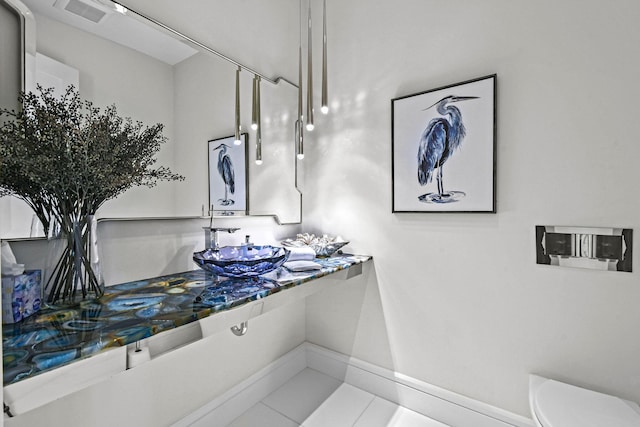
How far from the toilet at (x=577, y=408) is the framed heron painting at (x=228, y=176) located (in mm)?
1544

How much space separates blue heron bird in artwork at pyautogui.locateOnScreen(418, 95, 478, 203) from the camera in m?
1.60

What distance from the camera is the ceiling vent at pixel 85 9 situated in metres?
1.12

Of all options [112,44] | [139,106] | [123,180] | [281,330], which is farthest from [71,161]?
[281,330]

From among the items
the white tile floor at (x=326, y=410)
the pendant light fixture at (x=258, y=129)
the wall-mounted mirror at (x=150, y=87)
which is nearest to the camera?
the wall-mounted mirror at (x=150, y=87)

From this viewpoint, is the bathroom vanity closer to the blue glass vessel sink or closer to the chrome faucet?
the blue glass vessel sink

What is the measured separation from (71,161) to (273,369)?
5.15 ft

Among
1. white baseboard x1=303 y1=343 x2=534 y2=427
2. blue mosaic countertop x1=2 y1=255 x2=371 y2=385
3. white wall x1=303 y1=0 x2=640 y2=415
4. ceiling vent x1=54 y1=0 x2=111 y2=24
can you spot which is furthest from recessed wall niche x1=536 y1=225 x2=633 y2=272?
ceiling vent x1=54 y1=0 x2=111 y2=24

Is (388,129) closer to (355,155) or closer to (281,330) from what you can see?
(355,155)

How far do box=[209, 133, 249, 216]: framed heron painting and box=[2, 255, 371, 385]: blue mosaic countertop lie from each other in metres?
0.38

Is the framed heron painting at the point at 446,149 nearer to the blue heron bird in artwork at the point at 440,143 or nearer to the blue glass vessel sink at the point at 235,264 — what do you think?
the blue heron bird in artwork at the point at 440,143

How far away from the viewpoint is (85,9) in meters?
1.17

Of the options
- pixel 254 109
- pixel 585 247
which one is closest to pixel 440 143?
pixel 585 247

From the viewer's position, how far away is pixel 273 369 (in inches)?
77.9

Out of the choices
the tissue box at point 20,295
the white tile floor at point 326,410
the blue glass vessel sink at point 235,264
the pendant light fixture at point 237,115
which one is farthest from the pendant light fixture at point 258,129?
the white tile floor at point 326,410
